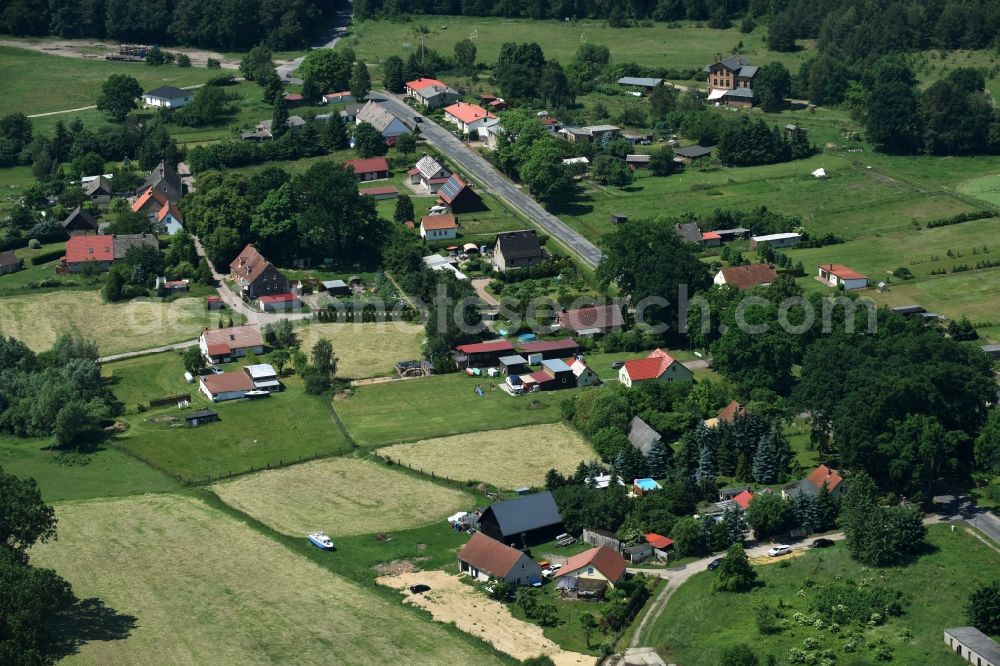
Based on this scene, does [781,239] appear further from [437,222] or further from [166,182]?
[166,182]

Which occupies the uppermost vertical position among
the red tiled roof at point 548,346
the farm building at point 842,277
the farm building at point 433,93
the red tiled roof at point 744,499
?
the farm building at point 433,93

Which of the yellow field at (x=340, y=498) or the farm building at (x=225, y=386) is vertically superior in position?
the farm building at (x=225, y=386)

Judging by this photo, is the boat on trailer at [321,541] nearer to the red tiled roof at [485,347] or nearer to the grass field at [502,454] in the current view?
the grass field at [502,454]

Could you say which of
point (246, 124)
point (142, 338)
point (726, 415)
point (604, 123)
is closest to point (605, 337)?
point (726, 415)

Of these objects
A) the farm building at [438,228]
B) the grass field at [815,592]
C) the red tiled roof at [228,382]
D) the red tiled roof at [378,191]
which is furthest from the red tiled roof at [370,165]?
the grass field at [815,592]

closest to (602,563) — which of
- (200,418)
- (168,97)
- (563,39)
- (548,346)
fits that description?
(548,346)

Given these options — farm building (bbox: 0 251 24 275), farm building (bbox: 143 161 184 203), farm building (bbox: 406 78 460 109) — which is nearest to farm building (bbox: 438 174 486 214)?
farm building (bbox: 143 161 184 203)

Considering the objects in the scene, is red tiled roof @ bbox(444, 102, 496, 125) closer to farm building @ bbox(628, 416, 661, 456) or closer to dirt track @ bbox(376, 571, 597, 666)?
farm building @ bbox(628, 416, 661, 456)

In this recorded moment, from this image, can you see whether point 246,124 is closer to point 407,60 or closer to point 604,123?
point 407,60
